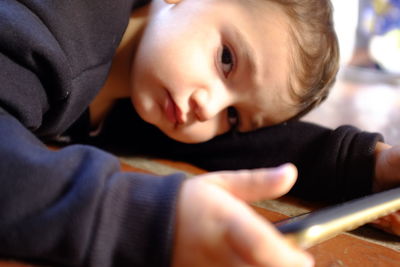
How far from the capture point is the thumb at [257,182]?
1.22 ft

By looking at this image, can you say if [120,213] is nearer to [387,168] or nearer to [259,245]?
[259,245]

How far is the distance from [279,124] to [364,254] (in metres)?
0.34

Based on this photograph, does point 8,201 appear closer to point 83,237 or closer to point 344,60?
point 83,237

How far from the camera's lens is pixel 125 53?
2.70ft

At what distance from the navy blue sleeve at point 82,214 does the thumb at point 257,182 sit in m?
0.04

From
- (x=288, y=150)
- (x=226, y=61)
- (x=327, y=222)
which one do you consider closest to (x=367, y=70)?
(x=288, y=150)

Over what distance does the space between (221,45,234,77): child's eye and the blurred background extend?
0.66 metres

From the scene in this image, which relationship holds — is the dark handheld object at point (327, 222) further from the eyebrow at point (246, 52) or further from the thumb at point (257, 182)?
the eyebrow at point (246, 52)

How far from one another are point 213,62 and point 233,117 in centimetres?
14

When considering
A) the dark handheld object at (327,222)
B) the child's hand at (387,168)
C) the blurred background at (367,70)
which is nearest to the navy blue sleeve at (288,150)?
the child's hand at (387,168)

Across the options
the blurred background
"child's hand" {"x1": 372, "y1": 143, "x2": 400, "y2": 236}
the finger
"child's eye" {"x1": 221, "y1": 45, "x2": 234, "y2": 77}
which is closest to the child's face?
"child's eye" {"x1": 221, "y1": 45, "x2": 234, "y2": 77}

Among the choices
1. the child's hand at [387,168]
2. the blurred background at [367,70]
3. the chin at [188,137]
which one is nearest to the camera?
the child's hand at [387,168]

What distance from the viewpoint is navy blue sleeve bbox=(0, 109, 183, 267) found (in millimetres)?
349

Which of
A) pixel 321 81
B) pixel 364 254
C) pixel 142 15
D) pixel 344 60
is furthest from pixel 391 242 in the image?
pixel 344 60
